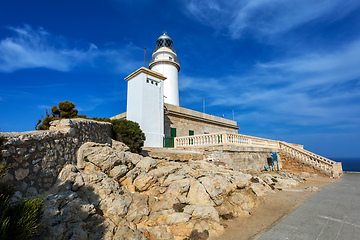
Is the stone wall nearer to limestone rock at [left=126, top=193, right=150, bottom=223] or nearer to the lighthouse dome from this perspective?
limestone rock at [left=126, top=193, right=150, bottom=223]

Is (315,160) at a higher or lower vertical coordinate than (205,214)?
higher

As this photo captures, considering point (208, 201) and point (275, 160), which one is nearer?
point (208, 201)

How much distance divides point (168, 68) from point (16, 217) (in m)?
21.4

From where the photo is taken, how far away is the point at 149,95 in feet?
45.2

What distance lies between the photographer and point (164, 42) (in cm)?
2469

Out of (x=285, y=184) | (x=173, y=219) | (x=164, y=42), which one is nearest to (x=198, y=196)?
(x=173, y=219)

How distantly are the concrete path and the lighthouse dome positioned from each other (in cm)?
2323

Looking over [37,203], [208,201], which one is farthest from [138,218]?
[37,203]

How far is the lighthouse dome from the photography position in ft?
81.0

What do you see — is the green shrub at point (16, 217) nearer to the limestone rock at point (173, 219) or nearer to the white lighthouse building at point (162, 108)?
the limestone rock at point (173, 219)

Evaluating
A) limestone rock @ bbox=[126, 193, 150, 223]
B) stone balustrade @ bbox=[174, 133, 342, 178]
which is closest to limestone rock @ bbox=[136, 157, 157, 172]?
limestone rock @ bbox=[126, 193, 150, 223]

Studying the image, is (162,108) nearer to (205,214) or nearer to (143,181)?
(143,181)

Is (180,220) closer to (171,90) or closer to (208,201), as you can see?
(208,201)

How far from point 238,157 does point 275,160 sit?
6.37 m
